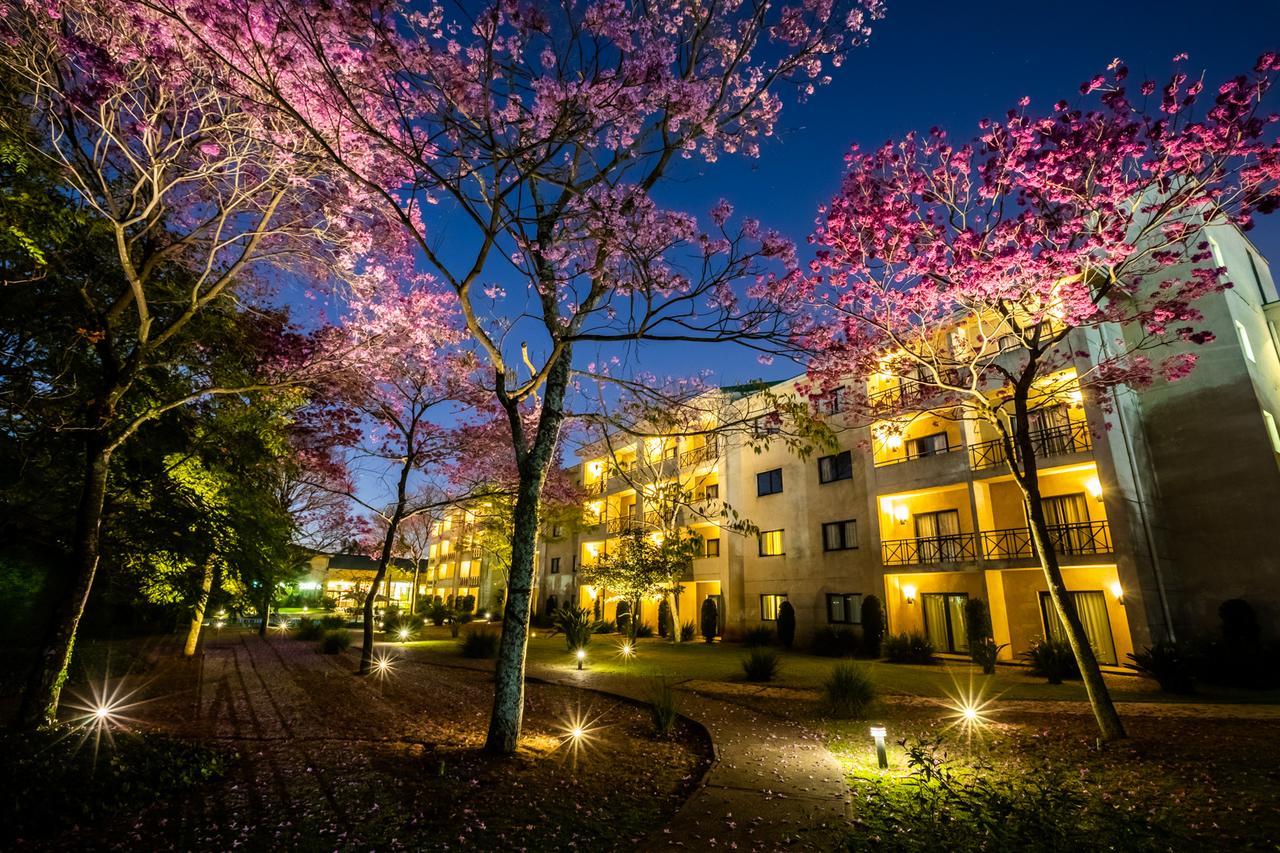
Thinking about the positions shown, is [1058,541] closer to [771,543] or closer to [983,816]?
[771,543]

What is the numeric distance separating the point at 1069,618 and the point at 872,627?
38.7 feet

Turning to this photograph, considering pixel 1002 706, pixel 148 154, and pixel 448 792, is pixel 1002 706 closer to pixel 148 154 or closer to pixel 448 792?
pixel 448 792

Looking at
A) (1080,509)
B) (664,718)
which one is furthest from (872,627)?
(664,718)

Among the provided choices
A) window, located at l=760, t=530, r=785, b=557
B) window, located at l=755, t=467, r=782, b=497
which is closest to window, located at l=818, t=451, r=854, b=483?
window, located at l=755, t=467, r=782, b=497

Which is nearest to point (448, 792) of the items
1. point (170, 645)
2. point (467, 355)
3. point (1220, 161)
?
point (467, 355)

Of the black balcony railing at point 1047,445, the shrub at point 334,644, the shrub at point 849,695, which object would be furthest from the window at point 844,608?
the shrub at point 334,644

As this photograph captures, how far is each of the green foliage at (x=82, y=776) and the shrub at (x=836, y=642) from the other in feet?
59.2

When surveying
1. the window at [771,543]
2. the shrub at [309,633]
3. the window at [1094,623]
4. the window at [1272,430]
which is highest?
the window at [1272,430]

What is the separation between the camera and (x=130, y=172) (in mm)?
8484

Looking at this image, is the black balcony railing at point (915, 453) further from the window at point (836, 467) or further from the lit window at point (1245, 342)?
the lit window at point (1245, 342)

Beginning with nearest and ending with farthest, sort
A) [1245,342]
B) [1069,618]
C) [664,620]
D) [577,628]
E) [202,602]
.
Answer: [1069,618]
[202,602]
[1245,342]
[577,628]
[664,620]

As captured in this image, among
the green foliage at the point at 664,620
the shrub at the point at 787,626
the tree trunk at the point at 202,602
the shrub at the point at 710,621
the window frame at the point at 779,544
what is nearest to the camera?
the tree trunk at the point at 202,602

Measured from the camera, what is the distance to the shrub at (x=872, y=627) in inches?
731

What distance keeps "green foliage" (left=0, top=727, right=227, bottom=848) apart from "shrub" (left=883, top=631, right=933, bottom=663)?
17449 mm
